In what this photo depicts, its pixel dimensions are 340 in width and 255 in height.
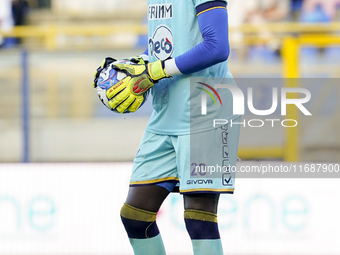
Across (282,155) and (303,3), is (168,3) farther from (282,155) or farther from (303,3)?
(303,3)

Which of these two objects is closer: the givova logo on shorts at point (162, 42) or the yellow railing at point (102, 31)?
the givova logo on shorts at point (162, 42)

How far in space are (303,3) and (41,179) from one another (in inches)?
230

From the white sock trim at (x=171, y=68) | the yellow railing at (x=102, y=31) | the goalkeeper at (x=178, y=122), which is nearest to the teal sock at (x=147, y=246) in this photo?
the goalkeeper at (x=178, y=122)

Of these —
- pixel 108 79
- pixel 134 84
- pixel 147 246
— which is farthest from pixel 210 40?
pixel 147 246

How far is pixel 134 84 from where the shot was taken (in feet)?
6.77

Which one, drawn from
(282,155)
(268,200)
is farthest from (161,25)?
(282,155)

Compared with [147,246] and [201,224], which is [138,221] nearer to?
[147,246]

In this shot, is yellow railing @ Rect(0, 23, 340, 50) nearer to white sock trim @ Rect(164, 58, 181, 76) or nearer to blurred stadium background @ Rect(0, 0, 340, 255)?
blurred stadium background @ Rect(0, 0, 340, 255)

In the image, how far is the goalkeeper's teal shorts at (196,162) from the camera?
6.74 feet

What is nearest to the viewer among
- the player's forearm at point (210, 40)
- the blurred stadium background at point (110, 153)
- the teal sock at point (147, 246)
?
the player's forearm at point (210, 40)

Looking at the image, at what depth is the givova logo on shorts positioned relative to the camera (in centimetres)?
210

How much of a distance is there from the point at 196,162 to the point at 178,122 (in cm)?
19

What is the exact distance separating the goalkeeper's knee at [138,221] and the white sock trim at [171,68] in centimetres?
62

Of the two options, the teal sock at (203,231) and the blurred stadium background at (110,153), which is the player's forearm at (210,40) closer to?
the teal sock at (203,231)
